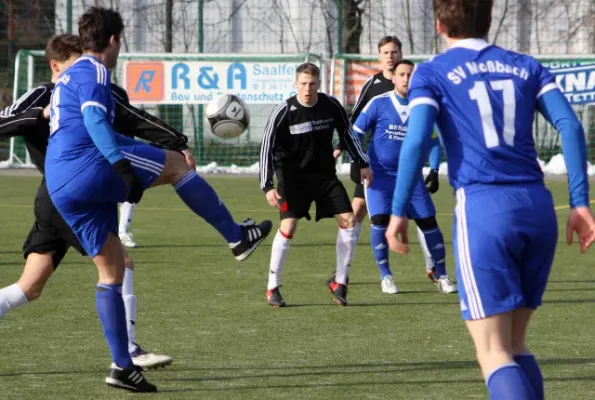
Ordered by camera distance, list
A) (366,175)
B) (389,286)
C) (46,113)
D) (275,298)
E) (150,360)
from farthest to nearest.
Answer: (389,286) < (366,175) < (275,298) < (150,360) < (46,113)

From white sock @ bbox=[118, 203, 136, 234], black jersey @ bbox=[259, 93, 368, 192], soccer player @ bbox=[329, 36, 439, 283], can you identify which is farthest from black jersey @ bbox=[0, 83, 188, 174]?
white sock @ bbox=[118, 203, 136, 234]

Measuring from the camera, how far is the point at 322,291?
30.0 ft

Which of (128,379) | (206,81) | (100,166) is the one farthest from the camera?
(206,81)

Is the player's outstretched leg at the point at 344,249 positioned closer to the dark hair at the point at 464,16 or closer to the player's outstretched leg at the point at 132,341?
the player's outstretched leg at the point at 132,341

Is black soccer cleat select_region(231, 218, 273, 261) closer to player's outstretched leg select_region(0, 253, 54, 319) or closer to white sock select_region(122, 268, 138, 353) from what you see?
white sock select_region(122, 268, 138, 353)

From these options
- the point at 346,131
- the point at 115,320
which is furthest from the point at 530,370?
the point at 346,131

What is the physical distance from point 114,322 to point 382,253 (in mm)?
3921

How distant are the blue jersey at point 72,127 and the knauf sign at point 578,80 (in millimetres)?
16510

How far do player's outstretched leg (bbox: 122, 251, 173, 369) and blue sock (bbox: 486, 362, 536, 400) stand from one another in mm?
2649

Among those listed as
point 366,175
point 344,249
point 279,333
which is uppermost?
point 366,175

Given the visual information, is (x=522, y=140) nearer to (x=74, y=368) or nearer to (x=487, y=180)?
(x=487, y=180)

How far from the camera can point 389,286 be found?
29.8 feet

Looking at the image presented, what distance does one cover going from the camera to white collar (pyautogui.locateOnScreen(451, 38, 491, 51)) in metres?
4.22

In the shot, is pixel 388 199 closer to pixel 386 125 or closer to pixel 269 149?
pixel 386 125
